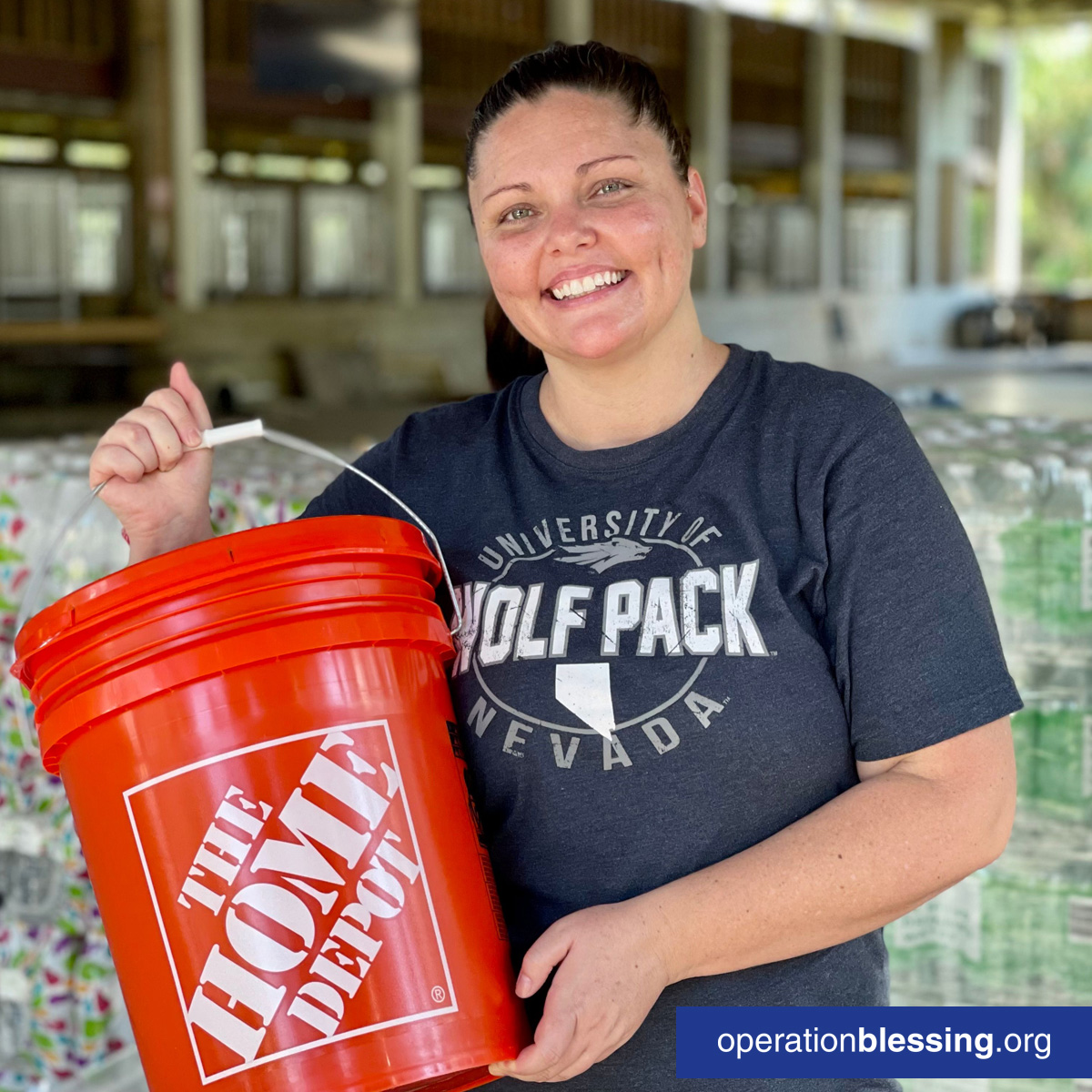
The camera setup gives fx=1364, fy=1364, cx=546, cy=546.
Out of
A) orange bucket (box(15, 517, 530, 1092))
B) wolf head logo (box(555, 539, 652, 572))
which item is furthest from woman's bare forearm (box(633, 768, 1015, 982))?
wolf head logo (box(555, 539, 652, 572))

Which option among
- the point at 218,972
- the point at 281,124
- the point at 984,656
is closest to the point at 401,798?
the point at 218,972

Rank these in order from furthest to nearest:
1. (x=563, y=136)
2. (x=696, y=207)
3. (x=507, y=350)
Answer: (x=507, y=350) → (x=696, y=207) → (x=563, y=136)

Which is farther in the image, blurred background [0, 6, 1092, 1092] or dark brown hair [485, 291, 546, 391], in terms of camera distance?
blurred background [0, 6, 1092, 1092]

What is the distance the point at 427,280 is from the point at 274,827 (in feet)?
34.2

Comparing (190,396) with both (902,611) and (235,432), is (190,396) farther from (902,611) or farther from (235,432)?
(902,611)

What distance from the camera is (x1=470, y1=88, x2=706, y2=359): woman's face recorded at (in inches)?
46.4

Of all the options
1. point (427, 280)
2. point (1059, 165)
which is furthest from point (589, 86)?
point (1059, 165)

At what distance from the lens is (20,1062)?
91.6 inches

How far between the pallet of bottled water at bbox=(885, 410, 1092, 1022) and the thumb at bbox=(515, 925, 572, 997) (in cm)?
91

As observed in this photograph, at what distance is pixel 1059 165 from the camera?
2692 centimetres

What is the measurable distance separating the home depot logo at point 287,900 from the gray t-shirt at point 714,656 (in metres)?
0.16

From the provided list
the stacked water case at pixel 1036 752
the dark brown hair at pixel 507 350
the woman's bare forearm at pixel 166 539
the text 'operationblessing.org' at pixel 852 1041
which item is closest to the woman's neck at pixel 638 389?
the dark brown hair at pixel 507 350

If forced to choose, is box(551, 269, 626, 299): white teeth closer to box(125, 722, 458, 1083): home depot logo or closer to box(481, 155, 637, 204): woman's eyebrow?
box(481, 155, 637, 204): woman's eyebrow

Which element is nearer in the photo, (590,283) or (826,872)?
(826,872)
